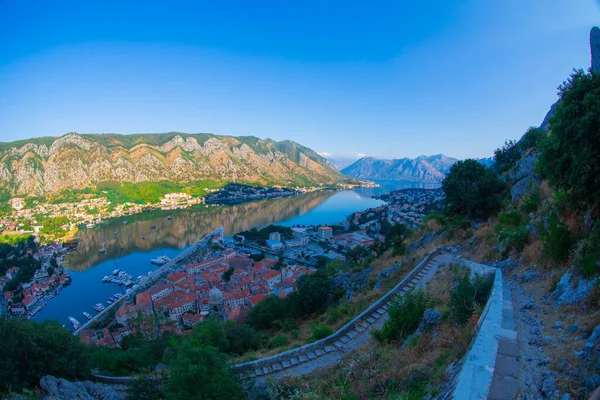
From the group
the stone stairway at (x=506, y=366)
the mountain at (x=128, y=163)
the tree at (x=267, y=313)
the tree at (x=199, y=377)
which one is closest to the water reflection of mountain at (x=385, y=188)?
the mountain at (x=128, y=163)

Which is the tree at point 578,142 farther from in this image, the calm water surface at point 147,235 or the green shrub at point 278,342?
the calm water surface at point 147,235

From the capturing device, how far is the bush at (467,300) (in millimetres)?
3747

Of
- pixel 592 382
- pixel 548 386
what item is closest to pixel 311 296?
pixel 548 386

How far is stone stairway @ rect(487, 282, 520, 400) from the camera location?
2104mm

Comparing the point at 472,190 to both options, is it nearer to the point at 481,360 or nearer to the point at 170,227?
the point at 481,360

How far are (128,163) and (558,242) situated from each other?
97424mm

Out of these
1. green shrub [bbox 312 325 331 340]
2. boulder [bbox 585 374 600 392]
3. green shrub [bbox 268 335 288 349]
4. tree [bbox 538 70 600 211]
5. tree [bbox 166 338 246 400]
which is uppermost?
tree [bbox 538 70 600 211]

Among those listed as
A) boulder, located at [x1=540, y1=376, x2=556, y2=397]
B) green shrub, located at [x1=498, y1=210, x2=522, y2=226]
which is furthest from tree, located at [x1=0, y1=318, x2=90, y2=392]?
green shrub, located at [x1=498, y1=210, x2=522, y2=226]

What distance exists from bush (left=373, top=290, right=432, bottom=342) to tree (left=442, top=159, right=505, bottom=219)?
5.84 meters

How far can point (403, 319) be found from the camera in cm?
486

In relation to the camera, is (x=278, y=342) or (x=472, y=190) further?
(x=472, y=190)

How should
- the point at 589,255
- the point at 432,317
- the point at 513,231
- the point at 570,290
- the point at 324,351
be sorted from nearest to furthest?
the point at 589,255 < the point at 570,290 < the point at 432,317 < the point at 513,231 < the point at 324,351

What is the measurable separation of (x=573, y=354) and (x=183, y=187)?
8982 cm

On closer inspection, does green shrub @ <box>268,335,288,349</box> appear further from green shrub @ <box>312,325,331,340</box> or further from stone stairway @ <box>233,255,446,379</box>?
stone stairway @ <box>233,255,446,379</box>
